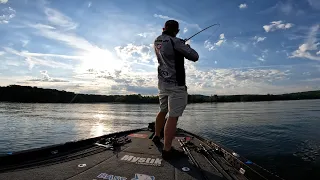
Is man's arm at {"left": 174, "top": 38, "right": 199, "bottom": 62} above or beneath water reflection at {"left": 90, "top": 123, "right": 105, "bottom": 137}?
above

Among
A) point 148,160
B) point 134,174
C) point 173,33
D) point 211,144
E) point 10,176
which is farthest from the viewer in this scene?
point 211,144

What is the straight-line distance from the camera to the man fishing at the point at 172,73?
4207mm

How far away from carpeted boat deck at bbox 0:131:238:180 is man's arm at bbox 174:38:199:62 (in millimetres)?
2030

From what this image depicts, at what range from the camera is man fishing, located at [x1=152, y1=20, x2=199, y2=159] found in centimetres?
421

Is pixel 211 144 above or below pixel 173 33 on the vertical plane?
below

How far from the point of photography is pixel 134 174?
11.0ft

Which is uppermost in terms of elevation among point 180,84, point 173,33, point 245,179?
point 173,33

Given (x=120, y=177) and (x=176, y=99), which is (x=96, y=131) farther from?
(x=120, y=177)

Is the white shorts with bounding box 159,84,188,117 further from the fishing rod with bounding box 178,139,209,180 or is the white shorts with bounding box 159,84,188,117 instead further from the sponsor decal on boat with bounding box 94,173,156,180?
the sponsor decal on boat with bounding box 94,173,156,180

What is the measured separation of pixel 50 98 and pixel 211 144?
14608 centimetres

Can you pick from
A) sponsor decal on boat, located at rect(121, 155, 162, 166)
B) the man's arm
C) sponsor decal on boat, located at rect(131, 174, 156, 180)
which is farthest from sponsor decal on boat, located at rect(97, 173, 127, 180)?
the man's arm

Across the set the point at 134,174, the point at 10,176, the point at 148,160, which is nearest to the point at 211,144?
A: the point at 148,160

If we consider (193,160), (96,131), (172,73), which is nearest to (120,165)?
(193,160)

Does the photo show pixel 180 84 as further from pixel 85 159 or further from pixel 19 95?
pixel 19 95
